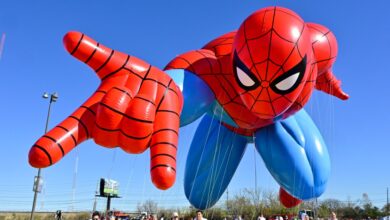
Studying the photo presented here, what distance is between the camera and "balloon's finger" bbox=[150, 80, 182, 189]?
5539 millimetres

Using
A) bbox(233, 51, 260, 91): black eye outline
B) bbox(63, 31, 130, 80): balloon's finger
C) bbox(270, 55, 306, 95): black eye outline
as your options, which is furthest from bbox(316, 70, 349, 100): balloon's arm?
bbox(63, 31, 130, 80): balloon's finger

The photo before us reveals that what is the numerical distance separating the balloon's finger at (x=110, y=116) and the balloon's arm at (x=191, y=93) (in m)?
1.39

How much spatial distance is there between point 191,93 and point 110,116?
6.22 ft

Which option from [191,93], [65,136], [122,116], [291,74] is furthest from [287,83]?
[65,136]

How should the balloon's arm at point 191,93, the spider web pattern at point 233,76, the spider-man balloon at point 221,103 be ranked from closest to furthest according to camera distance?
the spider-man balloon at point 221,103
the spider web pattern at point 233,76
the balloon's arm at point 191,93

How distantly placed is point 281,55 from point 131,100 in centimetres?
231

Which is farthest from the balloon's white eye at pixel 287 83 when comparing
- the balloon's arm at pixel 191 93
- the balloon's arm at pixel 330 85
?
the balloon's arm at pixel 330 85

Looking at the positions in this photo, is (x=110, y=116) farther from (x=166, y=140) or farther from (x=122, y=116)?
(x=166, y=140)

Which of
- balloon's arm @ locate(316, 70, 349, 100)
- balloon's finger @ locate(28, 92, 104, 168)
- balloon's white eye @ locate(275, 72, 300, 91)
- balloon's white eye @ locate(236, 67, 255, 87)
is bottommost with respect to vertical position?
balloon's finger @ locate(28, 92, 104, 168)

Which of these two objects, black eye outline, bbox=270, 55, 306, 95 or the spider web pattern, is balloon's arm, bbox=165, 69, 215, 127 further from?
black eye outline, bbox=270, 55, 306, 95

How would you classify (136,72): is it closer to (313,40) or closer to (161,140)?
(161,140)

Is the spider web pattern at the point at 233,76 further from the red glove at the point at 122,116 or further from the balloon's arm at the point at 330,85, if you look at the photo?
the balloon's arm at the point at 330,85

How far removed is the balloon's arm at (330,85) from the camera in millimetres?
8609

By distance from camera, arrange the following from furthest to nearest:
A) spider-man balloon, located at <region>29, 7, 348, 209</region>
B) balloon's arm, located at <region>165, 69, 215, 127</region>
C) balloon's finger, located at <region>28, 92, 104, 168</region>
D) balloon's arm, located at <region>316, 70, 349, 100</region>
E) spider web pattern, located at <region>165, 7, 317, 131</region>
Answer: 1. balloon's arm, located at <region>316, 70, 349, 100</region>
2. balloon's arm, located at <region>165, 69, 215, 127</region>
3. spider web pattern, located at <region>165, 7, 317, 131</region>
4. spider-man balloon, located at <region>29, 7, 348, 209</region>
5. balloon's finger, located at <region>28, 92, 104, 168</region>
